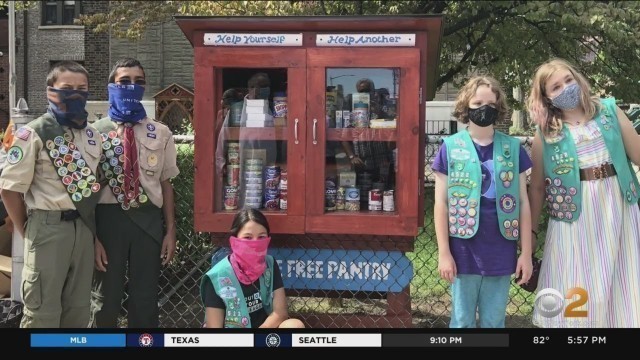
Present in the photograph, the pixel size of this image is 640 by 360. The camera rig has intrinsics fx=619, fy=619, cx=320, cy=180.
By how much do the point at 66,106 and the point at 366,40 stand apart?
1670mm

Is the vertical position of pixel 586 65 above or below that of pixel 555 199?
above

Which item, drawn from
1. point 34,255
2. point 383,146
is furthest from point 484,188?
point 34,255

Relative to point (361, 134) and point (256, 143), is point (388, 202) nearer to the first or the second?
point (361, 134)

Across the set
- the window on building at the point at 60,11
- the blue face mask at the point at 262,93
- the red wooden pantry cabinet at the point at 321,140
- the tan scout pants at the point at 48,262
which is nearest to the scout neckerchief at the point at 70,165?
the tan scout pants at the point at 48,262

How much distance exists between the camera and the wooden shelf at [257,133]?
146 inches

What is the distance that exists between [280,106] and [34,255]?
1.57 meters

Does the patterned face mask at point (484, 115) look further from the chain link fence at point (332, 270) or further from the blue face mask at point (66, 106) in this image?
the blue face mask at point (66, 106)

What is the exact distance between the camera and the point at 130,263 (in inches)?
139

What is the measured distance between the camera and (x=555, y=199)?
3197 millimetres

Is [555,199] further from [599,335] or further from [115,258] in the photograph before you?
[115,258]

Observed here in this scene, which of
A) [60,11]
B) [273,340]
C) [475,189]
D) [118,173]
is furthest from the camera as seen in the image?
[60,11]

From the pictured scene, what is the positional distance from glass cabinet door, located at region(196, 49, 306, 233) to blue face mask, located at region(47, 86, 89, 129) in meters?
0.77

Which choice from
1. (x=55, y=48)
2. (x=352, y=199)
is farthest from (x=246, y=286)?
(x=55, y=48)

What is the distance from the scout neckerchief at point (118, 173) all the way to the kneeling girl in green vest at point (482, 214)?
5.44ft
